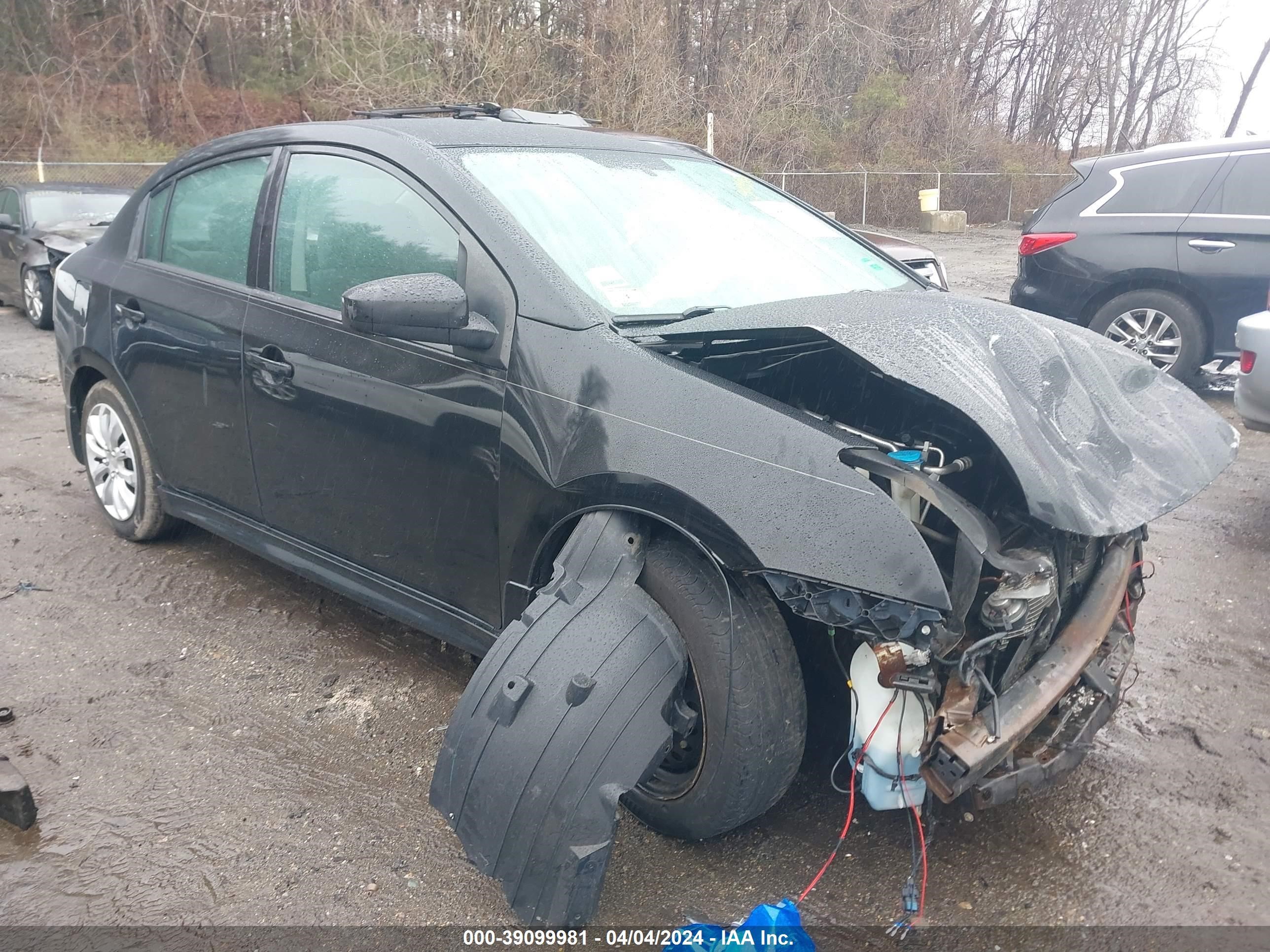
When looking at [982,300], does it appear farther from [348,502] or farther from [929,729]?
[348,502]

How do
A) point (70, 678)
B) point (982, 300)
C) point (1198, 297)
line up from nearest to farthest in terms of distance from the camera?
point (982, 300)
point (70, 678)
point (1198, 297)

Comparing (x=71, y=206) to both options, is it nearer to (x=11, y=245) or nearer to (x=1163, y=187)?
(x=11, y=245)

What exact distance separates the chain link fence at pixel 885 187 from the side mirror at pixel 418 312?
57.3 ft

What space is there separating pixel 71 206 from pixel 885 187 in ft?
55.2

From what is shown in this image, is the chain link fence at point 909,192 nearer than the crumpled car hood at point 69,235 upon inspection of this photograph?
No

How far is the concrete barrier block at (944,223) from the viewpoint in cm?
2236

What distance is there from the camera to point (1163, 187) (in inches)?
296

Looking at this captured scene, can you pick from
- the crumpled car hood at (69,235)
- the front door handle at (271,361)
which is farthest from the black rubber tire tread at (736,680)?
the crumpled car hood at (69,235)

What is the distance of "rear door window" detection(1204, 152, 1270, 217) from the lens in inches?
279

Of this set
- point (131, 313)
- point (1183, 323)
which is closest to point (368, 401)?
point (131, 313)

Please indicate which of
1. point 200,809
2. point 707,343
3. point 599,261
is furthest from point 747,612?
point 200,809

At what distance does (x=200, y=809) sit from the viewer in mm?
2869

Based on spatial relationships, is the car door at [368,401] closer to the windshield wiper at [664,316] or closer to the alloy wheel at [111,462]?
the windshield wiper at [664,316]

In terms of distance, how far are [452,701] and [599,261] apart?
4.99 feet
